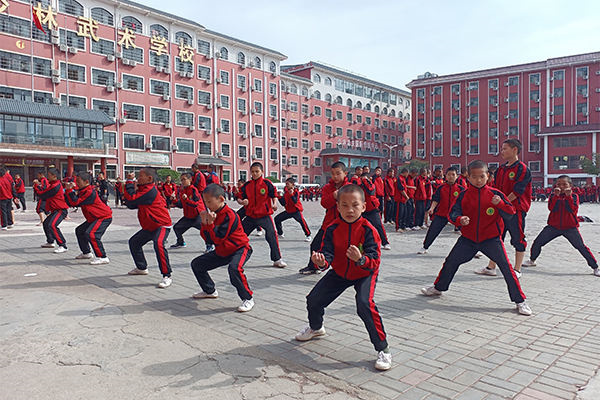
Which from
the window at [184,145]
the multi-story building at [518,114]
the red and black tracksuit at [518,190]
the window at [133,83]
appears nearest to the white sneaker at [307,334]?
the red and black tracksuit at [518,190]

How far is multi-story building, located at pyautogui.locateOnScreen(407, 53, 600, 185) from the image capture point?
49500mm

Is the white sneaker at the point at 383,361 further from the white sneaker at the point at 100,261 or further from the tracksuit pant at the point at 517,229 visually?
the white sneaker at the point at 100,261

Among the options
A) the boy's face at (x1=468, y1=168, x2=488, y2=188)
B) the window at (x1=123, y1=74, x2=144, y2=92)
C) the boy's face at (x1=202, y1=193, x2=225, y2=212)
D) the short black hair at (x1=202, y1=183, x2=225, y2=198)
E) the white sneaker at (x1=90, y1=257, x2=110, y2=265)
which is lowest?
the white sneaker at (x1=90, y1=257, x2=110, y2=265)

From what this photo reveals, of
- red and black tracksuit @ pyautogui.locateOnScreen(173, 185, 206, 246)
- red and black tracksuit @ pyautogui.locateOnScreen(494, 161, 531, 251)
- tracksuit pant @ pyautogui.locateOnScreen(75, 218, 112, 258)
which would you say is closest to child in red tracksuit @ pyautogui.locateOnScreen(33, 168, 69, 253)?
tracksuit pant @ pyautogui.locateOnScreen(75, 218, 112, 258)

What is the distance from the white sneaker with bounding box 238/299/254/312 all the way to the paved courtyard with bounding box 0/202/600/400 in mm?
79

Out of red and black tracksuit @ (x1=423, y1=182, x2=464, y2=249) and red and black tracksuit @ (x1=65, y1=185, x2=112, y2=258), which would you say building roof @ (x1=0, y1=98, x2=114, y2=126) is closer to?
red and black tracksuit @ (x1=65, y1=185, x2=112, y2=258)

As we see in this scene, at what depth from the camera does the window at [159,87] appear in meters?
41.2

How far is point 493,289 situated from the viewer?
562 centimetres

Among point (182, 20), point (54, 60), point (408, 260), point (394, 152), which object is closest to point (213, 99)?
point (182, 20)

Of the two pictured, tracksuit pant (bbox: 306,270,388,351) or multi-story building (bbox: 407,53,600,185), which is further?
multi-story building (bbox: 407,53,600,185)

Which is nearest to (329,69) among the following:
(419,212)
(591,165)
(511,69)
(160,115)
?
(511,69)

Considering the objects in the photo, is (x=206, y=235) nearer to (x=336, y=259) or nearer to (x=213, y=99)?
(x=336, y=259)

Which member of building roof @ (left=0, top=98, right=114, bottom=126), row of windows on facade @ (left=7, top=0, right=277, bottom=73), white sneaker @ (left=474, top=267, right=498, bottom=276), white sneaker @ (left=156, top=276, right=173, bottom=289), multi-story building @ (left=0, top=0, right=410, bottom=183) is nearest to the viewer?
white sneaker @ (left=156, top=276, right=173, bottom=289)

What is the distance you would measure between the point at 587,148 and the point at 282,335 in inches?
2135
